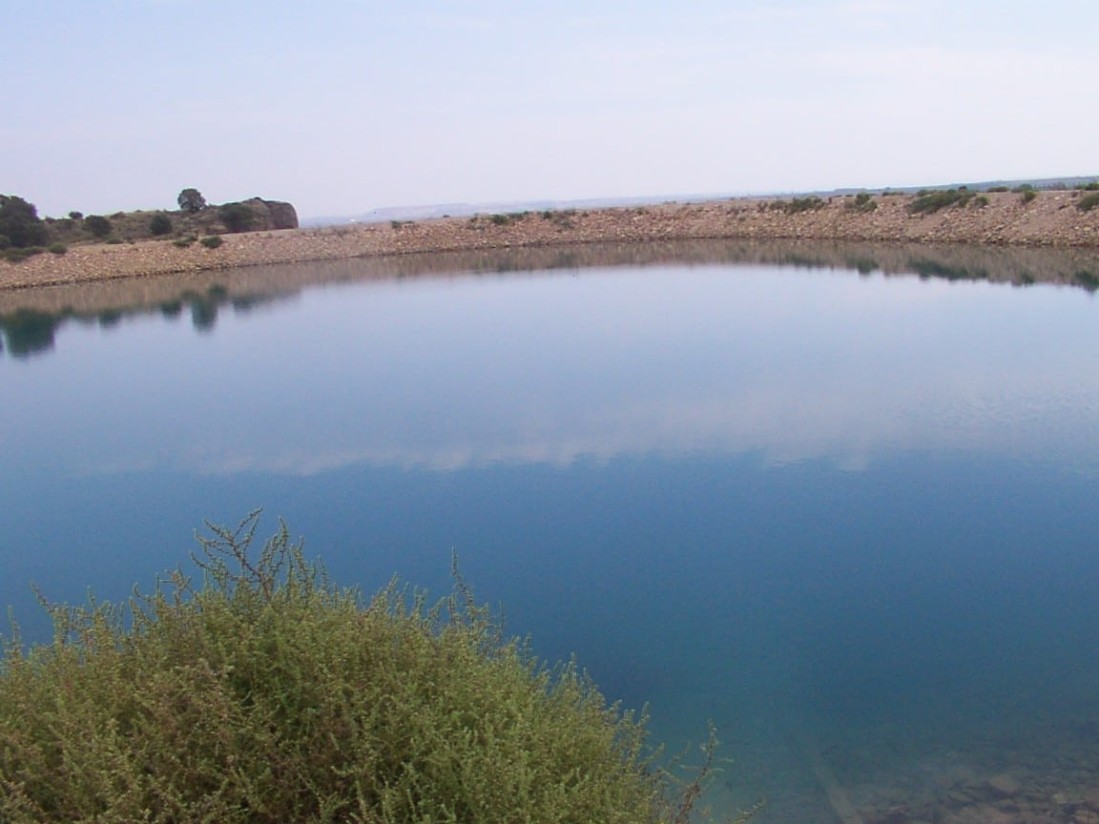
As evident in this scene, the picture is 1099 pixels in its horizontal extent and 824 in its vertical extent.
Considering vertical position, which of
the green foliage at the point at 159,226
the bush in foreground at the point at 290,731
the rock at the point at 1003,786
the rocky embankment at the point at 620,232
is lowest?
the rock at the point at 1003,786

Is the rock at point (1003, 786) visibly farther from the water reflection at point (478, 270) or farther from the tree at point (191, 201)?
the tree at point (191, 201)

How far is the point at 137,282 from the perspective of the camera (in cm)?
3553

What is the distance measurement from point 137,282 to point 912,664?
35718mm

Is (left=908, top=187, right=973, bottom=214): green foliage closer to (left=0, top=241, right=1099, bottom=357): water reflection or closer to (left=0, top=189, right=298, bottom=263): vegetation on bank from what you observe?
(left=0, top=241, right=1099, bottom=357): water reflection

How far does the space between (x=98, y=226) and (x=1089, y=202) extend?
42677 mm

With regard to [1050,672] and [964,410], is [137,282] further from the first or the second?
[1050,672]

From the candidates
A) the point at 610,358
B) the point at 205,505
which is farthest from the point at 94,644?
the point at 610,358

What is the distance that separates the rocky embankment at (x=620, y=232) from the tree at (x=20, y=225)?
5.21m

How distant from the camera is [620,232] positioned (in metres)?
42.3

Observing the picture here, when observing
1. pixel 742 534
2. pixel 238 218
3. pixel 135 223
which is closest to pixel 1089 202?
pixel 742 534

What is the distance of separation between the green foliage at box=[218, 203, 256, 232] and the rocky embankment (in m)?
5.25

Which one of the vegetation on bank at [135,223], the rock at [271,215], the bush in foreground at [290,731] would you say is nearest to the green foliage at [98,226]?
the vegetation on bank at [135,223]

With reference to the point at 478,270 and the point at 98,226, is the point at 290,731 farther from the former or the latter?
the point at 98,226

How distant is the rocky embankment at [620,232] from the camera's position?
28750 millimetres
